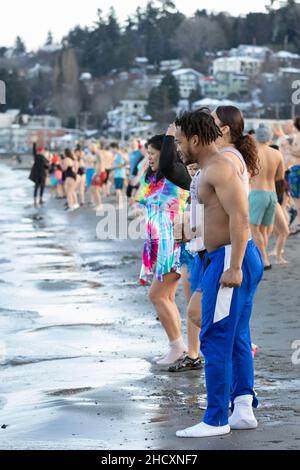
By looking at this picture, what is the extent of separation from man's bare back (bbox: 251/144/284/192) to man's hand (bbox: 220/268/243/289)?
6747mm

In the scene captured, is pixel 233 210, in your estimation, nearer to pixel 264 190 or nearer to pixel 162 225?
pixel 162 225

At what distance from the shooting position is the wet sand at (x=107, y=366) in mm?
5758

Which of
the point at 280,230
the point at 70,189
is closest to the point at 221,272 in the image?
the point at 280,230

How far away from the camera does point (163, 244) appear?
7.89 m

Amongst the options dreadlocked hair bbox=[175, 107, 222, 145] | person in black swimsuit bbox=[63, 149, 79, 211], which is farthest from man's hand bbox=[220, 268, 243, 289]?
person in black swimsuit bbox=[63, 149, 79, 211]

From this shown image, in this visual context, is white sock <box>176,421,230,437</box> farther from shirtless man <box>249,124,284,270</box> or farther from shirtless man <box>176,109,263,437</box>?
shirtless man <box>249,124,284,270</box>

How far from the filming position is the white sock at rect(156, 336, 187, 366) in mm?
7906

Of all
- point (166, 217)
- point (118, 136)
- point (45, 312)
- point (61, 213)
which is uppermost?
point (166, 217)

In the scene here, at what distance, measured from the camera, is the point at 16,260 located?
1622 centimetres

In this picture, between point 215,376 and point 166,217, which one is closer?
point 215,376
